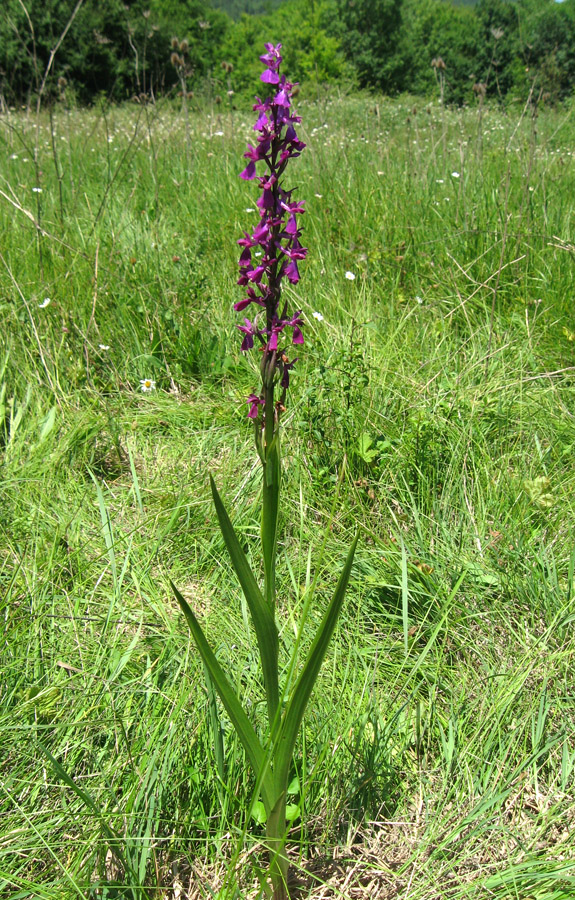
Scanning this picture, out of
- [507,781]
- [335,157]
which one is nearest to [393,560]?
[507,781]

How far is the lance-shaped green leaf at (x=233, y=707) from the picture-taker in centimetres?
97

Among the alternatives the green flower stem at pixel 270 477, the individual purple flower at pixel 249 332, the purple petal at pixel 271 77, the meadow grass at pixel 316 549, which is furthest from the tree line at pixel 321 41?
the green flower stem at pixel 270 477

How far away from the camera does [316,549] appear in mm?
1866

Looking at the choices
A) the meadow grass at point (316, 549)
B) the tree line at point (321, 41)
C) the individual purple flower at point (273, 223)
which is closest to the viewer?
the individual purple flower at point (273, 223)

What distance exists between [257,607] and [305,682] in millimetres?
139

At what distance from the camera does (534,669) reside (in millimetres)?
1459

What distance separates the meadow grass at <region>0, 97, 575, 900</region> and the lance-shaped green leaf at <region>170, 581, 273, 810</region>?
3.4 inches

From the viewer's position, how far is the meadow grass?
4.07 feet

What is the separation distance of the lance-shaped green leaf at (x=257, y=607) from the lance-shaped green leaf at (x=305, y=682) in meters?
0.05

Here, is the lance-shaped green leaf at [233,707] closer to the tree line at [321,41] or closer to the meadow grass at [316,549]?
the meadow grass at [316,549]

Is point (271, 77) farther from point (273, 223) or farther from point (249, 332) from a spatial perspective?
point (249, 332)

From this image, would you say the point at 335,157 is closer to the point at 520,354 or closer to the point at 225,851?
the point at 520,354

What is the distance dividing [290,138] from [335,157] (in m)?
3.74

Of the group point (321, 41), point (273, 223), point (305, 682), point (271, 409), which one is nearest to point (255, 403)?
point (271, 409)
